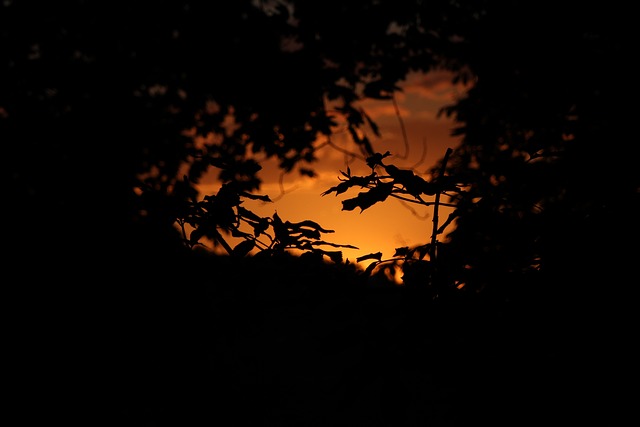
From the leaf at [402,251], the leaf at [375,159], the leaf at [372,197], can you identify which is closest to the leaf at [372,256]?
the leaf at [402,251]

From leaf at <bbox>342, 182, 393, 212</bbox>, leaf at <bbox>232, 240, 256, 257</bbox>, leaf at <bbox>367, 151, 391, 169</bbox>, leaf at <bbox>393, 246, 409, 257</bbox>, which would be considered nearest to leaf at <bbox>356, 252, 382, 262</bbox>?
leaf at <bbox>393, 246, 409, 257</bbox>

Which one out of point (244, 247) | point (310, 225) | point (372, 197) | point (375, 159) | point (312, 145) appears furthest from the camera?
point (312, 145)

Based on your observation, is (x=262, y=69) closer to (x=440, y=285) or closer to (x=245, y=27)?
(x=245, y=27)

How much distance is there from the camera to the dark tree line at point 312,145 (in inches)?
67.9

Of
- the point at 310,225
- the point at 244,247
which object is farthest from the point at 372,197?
the point at 244,247

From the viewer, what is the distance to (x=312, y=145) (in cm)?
518

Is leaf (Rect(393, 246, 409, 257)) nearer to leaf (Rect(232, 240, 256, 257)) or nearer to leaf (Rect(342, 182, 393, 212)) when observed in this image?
leaf (Rect(342, 182, 393, 212))

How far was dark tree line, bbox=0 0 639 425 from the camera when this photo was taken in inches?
67.9

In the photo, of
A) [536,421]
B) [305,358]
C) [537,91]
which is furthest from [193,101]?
[305,358]

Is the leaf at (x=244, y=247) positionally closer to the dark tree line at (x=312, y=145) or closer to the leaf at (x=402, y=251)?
the dark tree line at (x=312, y=145)

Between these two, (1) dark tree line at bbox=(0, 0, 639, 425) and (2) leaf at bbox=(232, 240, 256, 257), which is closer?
(1) dark tree line at bbox=(0, 0, 639, 425)

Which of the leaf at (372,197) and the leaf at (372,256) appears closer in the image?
the leaf at (372,197)

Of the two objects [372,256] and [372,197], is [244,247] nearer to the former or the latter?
[372,256]

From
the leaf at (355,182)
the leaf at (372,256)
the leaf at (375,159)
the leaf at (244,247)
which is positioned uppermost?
the leaf at (375,159)
